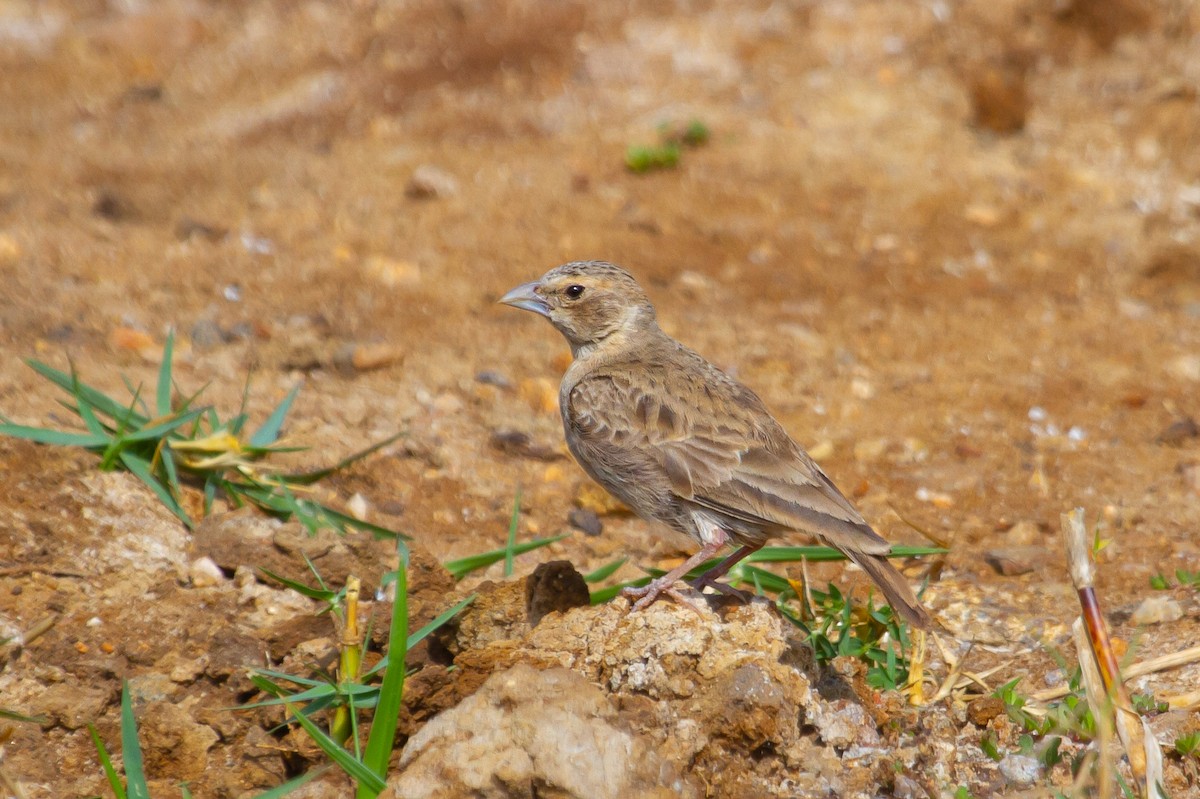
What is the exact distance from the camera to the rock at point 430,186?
26.6ft

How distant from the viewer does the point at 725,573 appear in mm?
4449

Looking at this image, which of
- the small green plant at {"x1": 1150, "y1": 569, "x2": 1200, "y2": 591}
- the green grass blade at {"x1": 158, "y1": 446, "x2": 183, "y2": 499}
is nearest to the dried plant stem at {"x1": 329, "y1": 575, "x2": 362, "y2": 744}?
the green grass blade at {"x1": 158, "y1": 446, "x2": 183, "y2": 499}

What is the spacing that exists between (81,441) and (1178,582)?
3835 mm

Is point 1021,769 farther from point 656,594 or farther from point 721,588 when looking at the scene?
point 656,594

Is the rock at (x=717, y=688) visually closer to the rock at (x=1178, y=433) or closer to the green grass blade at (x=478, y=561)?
the green grass blade at (x=478, y=561)

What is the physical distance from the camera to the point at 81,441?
4.60 meters

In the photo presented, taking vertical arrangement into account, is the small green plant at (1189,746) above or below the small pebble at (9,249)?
below

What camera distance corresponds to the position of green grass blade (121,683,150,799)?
3350 mm

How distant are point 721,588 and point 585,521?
1456 millimetres

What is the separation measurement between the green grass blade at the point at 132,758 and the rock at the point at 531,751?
659mm

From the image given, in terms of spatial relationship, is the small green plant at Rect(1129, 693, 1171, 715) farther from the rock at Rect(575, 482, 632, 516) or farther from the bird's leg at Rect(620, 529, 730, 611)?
the rock at Rect(575, 482, 632, 516)

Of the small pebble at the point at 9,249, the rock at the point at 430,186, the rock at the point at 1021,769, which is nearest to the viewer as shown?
the rock at the point at 1021,769

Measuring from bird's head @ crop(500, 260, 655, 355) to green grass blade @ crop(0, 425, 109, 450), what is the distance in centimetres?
162

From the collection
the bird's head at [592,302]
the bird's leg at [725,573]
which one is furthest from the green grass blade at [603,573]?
the bird's head at [592,302]
